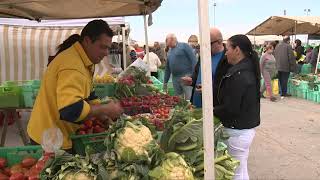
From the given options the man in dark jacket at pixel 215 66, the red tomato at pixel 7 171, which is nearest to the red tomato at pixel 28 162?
the red tomato at pixel 7 171

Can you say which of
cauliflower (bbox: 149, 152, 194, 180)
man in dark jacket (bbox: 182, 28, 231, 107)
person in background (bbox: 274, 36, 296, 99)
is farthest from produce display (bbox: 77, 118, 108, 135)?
person in background (bbox: 274, 36, 296, 99)

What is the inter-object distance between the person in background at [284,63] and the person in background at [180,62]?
620cm

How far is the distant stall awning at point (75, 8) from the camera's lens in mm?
4953

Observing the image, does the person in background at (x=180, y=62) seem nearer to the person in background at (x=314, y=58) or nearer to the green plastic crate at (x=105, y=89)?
the green plastic crate at (x=105, y=89)

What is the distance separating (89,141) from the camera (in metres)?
2.88

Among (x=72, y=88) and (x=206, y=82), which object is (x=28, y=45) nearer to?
(x=72, y=88)

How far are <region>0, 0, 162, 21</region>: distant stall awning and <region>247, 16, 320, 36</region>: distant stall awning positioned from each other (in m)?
12.5

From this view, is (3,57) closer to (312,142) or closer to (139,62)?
(139,62)

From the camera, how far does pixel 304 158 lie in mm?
6746

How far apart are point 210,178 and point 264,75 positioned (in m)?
11.3

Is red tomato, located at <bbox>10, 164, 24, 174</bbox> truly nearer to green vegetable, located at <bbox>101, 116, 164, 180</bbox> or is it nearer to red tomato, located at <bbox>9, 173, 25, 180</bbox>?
red tomato, located at <bbox>9, 173, 25, 180</bbox>

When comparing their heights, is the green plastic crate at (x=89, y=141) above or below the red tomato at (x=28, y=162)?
above

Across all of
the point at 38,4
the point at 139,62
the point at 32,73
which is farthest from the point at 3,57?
the point at 38,4

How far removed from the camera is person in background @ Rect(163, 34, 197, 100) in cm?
847
